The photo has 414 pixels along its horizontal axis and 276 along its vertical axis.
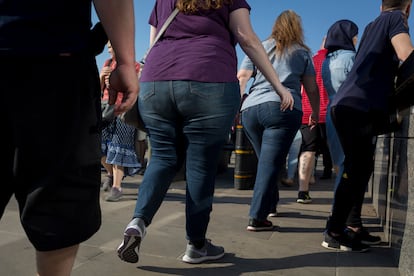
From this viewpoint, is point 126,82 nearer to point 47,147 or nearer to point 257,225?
point 47,147

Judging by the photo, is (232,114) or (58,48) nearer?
(58,48)

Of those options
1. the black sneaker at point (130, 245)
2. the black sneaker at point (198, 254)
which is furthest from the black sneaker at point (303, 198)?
the black sneaker at point (130, 245)

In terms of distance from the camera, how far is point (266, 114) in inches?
124

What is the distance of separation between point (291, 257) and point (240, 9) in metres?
1.64

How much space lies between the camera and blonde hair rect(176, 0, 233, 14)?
7.57 ft

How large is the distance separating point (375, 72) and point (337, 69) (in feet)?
3.16

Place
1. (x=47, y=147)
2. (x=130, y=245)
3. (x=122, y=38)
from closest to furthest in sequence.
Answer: (x=47, y=147) < (x=122, y=38) < (x=130, y=245)

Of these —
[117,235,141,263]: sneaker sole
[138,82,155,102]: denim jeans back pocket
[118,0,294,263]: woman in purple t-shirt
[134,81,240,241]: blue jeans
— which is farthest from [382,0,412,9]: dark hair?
[117,235,141,263]: sneaker sole

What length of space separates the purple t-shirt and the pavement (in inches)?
44.5

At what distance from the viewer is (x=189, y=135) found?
2.32 m

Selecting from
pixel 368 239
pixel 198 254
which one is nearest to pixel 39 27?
pixel 198 254

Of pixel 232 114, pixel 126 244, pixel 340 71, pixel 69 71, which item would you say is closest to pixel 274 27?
pixel 340 71

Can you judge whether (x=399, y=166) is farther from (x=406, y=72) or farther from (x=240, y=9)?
(x=240, y=9)

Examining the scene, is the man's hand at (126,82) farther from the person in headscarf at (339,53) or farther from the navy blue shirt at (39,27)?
the person in headscarf at (339,53)
